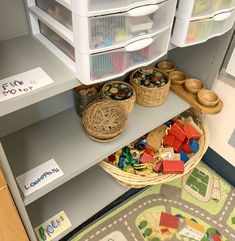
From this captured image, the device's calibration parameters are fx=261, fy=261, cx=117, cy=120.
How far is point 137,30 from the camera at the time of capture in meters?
0.62

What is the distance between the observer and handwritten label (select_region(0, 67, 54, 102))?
0.53m

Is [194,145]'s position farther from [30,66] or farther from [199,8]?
[30,66]

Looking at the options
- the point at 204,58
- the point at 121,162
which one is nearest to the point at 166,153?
the point at 121,162

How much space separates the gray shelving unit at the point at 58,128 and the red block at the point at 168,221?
221 mm

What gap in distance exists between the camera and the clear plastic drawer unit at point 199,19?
691 millimetres

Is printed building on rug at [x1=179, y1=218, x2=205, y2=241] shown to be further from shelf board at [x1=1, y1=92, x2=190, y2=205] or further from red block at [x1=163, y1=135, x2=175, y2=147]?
shelf board at [x1=1, y1=92, x2=190, y2=205]

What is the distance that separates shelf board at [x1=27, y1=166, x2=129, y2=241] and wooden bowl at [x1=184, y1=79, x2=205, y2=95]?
47 cm

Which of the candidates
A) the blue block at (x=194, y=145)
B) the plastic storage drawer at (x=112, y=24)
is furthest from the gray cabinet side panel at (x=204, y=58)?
the plastic storage drawer at (x=112, y=24)

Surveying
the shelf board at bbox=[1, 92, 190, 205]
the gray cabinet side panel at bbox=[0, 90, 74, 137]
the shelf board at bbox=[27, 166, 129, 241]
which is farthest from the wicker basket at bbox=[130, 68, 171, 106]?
the shelf board at bbox=[27, 166, 129, 241]

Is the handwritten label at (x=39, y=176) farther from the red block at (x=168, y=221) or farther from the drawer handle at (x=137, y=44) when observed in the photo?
the red block at (x=168, y=221)

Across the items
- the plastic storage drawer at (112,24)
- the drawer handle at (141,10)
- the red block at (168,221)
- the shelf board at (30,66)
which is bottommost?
the red block at (168,221)

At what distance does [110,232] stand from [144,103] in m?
0.53

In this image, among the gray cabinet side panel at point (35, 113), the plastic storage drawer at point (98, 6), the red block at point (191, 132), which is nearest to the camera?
the plastic storage drawer at point (98, 6)

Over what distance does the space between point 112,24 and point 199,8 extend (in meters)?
0.28
